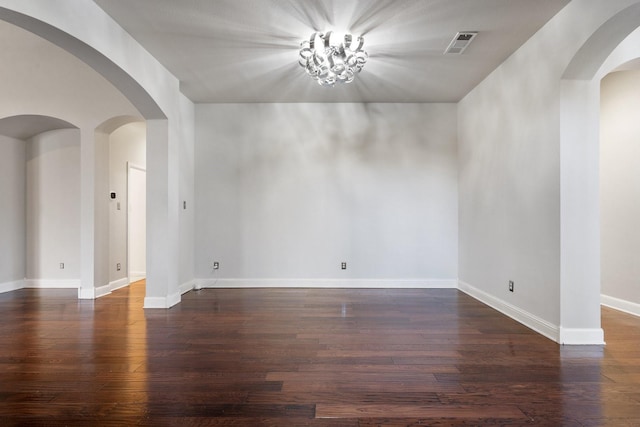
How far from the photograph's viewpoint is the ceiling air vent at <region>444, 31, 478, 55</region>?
3361mm

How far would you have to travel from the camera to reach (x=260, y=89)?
4.85 metres

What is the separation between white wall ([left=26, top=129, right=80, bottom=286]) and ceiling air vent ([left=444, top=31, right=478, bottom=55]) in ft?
18.4

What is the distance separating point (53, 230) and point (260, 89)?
13.2ft

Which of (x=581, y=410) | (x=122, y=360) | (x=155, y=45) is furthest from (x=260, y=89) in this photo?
(x=581, y=410)

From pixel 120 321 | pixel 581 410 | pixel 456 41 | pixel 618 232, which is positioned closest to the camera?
pixel 581 410

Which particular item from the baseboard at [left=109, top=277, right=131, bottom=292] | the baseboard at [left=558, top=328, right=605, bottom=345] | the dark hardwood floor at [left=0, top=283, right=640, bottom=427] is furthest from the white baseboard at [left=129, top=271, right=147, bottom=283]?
the baseboard at [left=558, top=328, right=605, bottom=345]

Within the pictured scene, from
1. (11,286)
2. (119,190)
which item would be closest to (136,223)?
(119,190)

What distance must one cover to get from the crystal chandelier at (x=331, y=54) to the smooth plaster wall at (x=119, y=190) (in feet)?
12.1

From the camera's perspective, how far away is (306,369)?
2.49 meters

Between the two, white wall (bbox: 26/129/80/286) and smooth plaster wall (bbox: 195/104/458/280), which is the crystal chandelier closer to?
smooth plaster wall (bbox: 195/104/458/280)

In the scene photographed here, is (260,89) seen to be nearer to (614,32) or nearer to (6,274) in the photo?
(614,32)

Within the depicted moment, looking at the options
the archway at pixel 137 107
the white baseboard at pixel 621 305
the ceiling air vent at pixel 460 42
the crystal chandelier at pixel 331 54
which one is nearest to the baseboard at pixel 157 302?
the archway at pixel 137 107

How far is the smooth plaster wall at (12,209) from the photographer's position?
5328 mm

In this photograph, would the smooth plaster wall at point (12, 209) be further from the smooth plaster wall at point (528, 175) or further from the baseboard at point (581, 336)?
the baseboard at point (581, 336)
